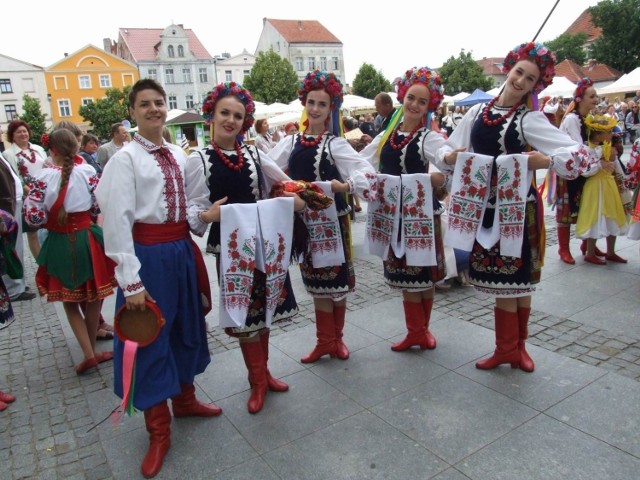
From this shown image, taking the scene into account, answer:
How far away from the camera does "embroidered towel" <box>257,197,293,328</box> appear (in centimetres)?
268

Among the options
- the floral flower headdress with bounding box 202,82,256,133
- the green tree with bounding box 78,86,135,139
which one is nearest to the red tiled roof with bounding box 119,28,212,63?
the green tree with bounding box 78,86,135,139

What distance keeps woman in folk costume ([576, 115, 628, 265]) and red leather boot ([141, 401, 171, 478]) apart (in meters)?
4.51

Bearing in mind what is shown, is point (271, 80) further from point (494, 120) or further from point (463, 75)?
point (494, 120)

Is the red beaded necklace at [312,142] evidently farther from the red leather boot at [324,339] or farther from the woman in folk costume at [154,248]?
the red leather boot at [324,339]

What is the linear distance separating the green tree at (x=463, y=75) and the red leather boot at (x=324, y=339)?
4589 centimetres

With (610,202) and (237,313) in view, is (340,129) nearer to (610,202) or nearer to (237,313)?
(237,313)

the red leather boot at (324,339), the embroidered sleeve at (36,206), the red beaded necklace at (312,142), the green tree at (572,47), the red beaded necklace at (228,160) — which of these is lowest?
the red leather boot at (324,339)

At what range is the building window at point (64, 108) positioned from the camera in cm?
4609

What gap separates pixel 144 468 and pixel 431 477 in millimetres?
1383

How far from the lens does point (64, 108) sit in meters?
46.3

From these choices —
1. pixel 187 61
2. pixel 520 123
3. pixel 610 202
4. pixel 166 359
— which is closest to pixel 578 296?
pixel 610 202

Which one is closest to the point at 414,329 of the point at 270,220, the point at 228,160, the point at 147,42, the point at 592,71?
the point at 270,220

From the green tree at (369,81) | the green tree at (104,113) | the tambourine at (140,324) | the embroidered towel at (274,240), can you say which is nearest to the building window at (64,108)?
the green tree at (104,113)

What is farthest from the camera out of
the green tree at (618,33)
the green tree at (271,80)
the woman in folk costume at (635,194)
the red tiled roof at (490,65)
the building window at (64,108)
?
the red tiled roof at (490,65)
